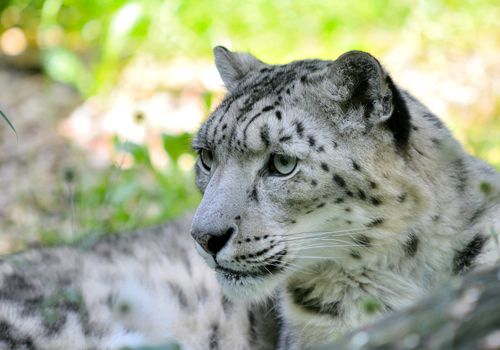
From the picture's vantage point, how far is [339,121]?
4.38 meters

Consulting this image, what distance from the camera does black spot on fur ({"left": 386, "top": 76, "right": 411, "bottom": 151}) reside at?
169 inches

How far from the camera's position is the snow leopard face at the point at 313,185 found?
4266mm

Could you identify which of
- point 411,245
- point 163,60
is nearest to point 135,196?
point 163,60

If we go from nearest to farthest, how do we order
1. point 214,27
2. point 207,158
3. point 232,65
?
point 207,158 → point 232,65 → point 214,27

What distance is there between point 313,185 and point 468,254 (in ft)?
2.86

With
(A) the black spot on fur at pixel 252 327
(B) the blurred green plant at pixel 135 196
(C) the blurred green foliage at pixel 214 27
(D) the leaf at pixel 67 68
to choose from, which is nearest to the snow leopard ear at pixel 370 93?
(A) the black spot on fur at pixel 252 327

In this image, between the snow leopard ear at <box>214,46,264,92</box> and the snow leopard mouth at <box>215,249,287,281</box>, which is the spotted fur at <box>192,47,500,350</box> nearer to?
the snow leopard mouth at <box>215,249,287,281</box>

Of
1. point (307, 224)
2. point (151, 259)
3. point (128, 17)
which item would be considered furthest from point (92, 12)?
point (307, 224)

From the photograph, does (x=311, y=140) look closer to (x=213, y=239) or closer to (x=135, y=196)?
(x=213, y=239)

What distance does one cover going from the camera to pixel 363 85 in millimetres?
4348

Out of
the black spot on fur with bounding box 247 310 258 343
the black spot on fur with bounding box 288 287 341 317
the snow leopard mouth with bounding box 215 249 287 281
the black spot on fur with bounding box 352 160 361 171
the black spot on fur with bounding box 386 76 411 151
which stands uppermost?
the black spot on fur with bounding box 386 76 411 151

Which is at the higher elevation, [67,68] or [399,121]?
[399,121]

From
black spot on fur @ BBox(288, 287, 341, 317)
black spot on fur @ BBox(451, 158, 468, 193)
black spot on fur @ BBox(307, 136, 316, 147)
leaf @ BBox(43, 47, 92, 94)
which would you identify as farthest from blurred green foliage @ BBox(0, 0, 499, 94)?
black spot on fur @ BBox(307, 136, 316, 147)

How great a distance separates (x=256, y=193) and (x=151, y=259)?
1709mm
